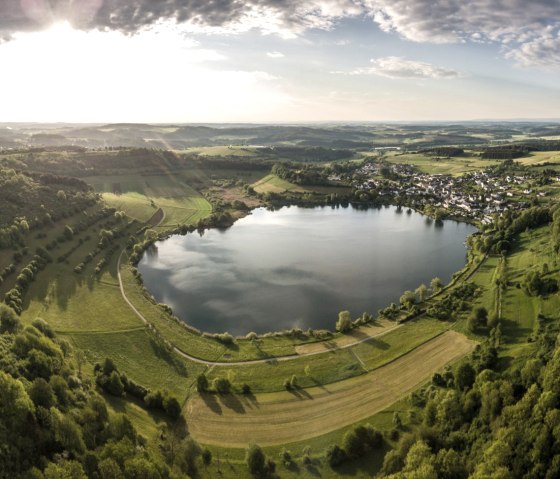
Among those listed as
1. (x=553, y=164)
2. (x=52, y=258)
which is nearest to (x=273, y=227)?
(x=52, y=258)

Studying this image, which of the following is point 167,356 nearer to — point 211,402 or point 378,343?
point 211,402

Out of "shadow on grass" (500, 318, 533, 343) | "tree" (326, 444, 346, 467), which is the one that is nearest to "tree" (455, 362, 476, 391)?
"shadow on grass" (500, 318, 533, 343)

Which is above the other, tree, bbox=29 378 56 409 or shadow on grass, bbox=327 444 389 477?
tree, bbox=29 378 56 409

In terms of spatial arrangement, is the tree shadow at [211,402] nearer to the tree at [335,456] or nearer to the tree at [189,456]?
the tree at [189,456]

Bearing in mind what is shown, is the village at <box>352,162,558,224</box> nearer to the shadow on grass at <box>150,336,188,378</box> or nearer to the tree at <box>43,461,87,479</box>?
the shadow on grass at <box>150,336,188,378</box>

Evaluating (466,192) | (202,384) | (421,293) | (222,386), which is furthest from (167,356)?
(466,192)
